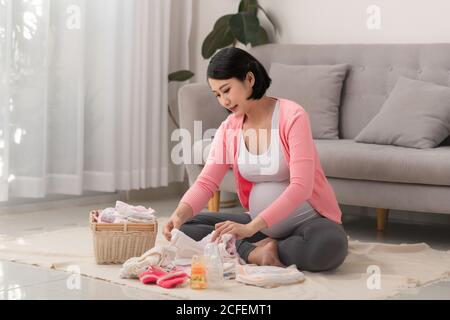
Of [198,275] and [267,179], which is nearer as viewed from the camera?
[198,275]

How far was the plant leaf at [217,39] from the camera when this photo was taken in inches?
199

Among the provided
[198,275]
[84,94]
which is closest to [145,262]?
[198,275]

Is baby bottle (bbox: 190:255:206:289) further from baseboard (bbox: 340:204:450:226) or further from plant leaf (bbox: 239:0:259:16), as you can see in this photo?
plant leaf (bbox: 239:0:259:16)

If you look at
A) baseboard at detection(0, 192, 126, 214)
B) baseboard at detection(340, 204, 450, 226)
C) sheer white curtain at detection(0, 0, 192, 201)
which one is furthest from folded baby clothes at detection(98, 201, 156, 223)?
baseboard at detection(340, 204, 450, 226)

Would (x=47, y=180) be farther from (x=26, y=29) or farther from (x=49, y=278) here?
(x=49, y=278)

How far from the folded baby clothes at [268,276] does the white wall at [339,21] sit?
6.81 feet

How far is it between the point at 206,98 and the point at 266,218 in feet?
5.50

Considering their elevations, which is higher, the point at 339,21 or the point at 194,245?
the point at 339,21

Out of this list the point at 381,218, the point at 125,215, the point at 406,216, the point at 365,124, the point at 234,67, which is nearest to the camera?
the point at 234,67

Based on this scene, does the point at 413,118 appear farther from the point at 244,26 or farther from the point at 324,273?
the point at 244,26

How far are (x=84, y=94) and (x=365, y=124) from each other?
1471 millimetres

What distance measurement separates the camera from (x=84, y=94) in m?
4.58

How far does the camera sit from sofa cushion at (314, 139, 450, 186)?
3.51m

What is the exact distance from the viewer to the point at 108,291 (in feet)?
8.61
